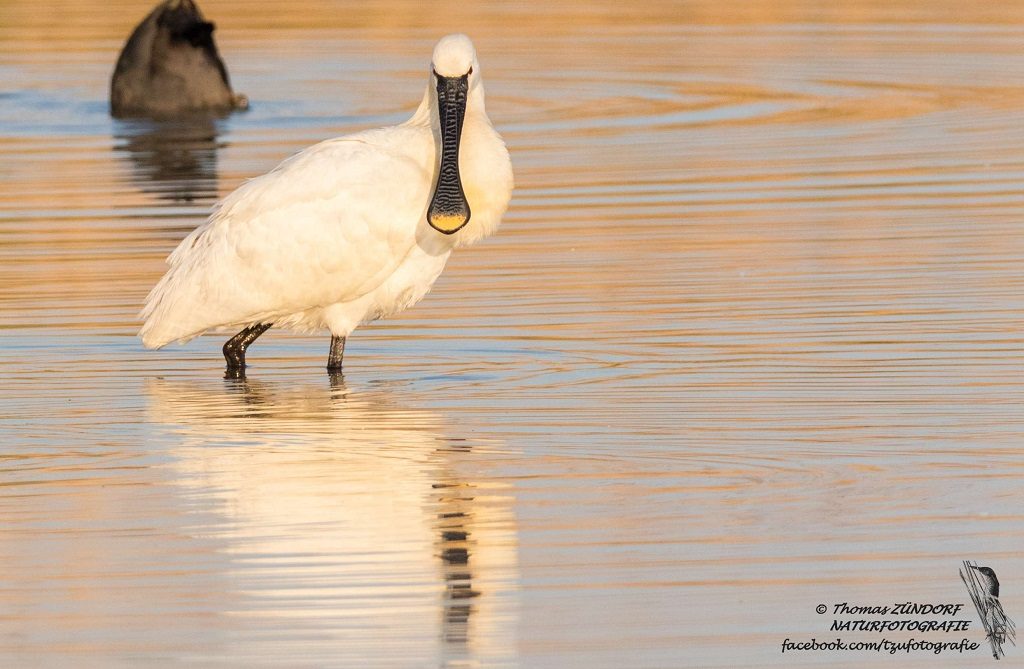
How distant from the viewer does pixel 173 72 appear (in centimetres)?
2409

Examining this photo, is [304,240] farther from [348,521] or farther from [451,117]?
[348,521]

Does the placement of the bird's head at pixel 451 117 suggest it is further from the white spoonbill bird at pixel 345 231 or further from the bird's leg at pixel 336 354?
the bird's leg at pixel 336 354

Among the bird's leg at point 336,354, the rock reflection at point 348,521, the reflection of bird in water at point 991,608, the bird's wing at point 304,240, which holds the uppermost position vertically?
the bird's wing at point 304,240

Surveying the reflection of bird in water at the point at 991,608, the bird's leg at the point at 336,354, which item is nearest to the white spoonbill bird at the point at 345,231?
the bird's leg at the point at 336,354

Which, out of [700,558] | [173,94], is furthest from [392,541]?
[173,94]

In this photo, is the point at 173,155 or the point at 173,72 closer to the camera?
the point at 173,155

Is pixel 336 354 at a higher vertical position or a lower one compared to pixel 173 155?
lower

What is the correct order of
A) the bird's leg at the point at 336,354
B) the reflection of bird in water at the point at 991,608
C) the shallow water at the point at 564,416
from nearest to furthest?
the reflection of bird in water at the point at 991,608, the shallow water at the point at 564,416, the bird's leg at the point at 336,354

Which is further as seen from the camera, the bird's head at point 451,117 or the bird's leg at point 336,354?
the bird's leg at point 336,354

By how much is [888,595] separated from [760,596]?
1.21 feet

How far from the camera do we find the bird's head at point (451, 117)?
37.1 ft

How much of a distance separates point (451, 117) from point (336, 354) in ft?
4.01

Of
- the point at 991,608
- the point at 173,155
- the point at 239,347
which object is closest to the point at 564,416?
the point at 239,347

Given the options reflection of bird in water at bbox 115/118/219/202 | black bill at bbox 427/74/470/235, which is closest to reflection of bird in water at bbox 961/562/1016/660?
black bill at bbox 427/74/470/235
